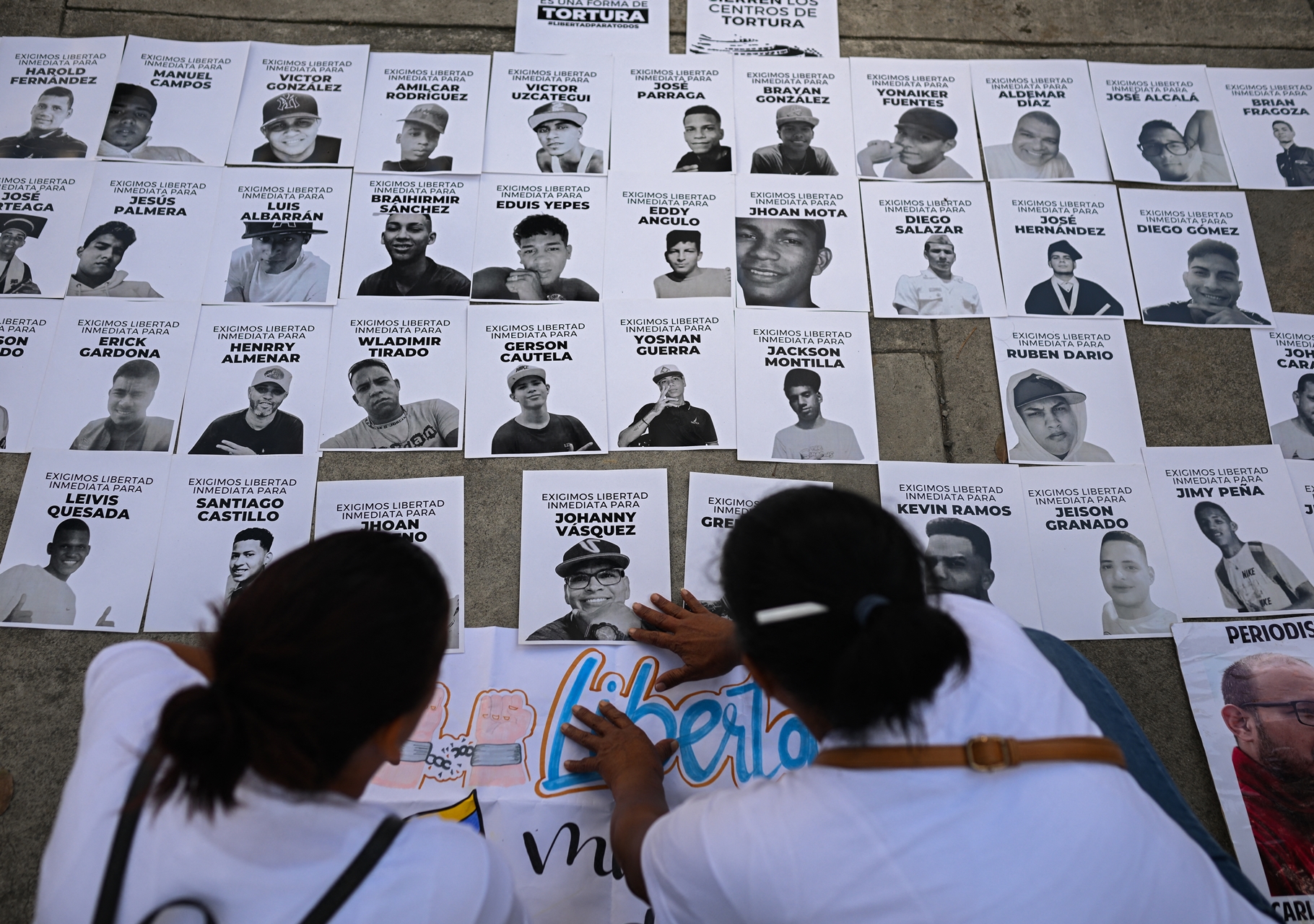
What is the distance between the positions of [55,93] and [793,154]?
64.7 inches

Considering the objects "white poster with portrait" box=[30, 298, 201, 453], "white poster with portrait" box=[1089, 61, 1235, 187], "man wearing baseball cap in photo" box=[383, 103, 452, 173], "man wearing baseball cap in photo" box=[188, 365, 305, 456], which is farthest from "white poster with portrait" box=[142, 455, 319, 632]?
"white poster with portrait" box=[1089, 61, 1235, 187]

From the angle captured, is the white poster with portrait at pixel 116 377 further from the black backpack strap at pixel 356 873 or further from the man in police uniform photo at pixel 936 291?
the man in police uniform photo at pixel 936 291

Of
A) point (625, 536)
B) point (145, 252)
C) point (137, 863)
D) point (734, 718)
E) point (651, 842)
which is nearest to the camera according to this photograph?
point (137, 863)

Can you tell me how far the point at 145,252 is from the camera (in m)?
1.74

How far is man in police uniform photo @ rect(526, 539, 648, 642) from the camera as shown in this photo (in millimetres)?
1528

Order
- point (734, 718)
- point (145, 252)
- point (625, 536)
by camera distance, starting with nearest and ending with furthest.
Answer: point (734, 718)
point (625, 536)
point (145, 252)

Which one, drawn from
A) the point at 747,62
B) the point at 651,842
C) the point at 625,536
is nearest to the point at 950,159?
the point at 747,62

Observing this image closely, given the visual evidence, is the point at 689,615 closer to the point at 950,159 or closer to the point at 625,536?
the point at 625,536

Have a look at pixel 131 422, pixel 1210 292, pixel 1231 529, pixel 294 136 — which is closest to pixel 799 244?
pixel 1210 292

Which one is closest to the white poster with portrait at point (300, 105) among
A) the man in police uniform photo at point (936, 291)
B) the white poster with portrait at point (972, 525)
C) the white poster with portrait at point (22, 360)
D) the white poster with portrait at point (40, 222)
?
the white poster with portrait at point (40, 222)

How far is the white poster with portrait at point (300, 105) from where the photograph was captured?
1.83 metres

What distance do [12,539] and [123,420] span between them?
283 millimetres

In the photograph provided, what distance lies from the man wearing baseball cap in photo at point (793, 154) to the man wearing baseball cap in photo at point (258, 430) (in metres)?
1.10

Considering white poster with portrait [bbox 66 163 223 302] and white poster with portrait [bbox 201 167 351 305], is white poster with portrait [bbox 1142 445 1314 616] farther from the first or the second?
white poster with portrait [bbox 66 163 223 302]
